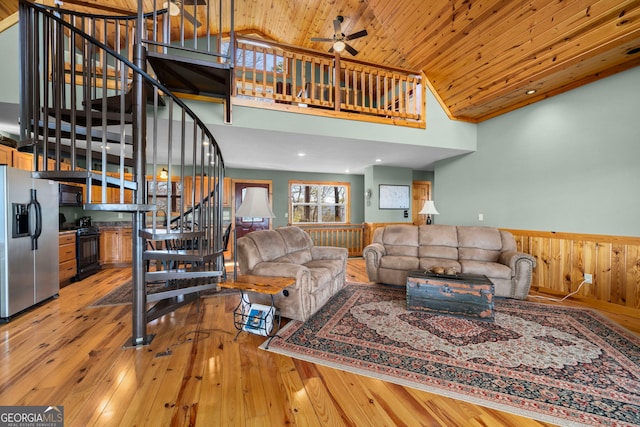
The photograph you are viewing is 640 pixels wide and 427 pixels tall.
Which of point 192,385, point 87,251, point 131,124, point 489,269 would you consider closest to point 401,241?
point 489,269

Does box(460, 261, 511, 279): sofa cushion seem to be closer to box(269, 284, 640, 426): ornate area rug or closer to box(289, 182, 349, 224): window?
box(269, 284, 640, 426): ornate area rug

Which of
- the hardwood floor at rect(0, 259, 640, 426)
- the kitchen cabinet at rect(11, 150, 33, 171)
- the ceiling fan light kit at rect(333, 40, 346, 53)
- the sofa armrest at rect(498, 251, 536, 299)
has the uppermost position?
the ceiling fan light kit at rect(333, 40, 346, 53)

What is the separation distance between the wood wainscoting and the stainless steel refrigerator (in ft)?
21.4

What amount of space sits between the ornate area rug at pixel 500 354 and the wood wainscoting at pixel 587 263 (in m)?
0.50

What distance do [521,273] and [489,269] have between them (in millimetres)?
359

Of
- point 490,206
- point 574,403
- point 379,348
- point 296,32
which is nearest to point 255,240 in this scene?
point 379,348

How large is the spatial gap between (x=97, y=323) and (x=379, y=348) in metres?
2.83

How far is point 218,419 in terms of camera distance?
1.39m

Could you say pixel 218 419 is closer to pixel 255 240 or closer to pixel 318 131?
pixel 255 240

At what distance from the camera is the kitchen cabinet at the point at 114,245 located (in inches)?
200

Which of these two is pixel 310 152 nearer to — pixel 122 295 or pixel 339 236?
pixel 339 236

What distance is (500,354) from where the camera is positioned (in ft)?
6.58

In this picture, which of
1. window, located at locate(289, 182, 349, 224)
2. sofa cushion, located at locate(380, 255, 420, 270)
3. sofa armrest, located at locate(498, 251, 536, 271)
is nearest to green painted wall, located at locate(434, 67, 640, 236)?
sofa armrest, located at locate(498, 251, 536, 271)

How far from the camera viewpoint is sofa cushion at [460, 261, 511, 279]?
→ 3219 mm
